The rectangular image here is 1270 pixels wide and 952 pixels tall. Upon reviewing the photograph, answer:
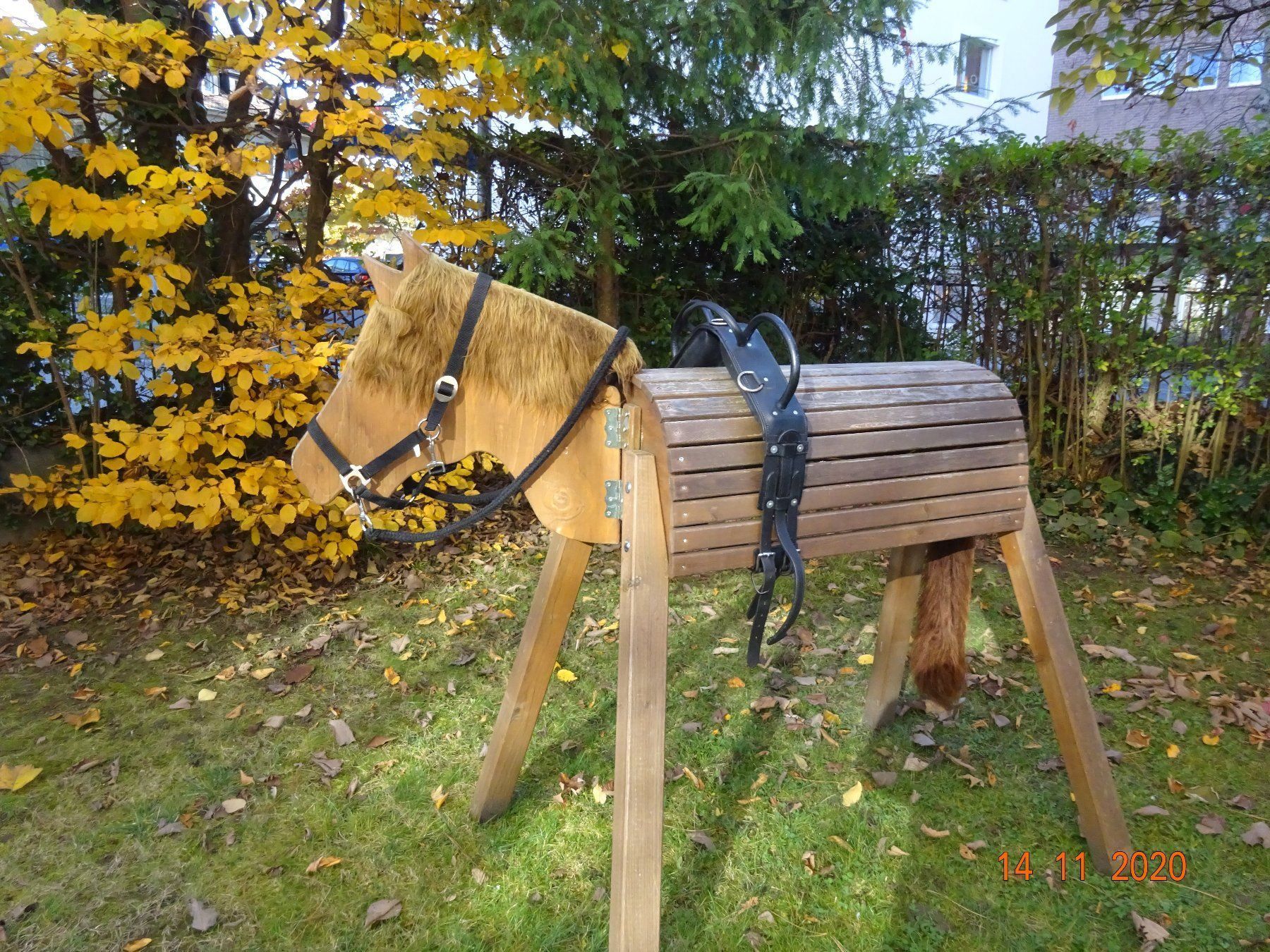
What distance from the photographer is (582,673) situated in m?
3.80

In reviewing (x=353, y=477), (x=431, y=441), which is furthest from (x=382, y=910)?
(x=431, y=441)

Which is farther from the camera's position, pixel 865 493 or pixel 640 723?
pixel 865 493

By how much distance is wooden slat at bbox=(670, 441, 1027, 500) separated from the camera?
1778 mm

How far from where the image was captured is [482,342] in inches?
73.0

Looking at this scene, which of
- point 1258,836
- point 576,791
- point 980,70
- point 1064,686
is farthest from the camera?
point 980,70

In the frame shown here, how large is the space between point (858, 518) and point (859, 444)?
0.67ft

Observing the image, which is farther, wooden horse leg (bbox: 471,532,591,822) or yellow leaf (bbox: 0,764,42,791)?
yellow leaf (bbox: 0,764,42,791)

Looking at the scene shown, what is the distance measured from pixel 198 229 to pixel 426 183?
1.37 meters

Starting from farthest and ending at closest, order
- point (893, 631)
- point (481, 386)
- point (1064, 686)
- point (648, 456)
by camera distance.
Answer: point (893, 631)
point (1064, 686)
point (481, 386)
point (648, 456)

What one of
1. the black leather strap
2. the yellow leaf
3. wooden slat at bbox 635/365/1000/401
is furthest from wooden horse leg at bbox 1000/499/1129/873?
the yellow leaf

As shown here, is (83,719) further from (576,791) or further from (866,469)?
(866,469)

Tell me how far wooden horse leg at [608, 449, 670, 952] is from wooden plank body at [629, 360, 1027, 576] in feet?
0.18

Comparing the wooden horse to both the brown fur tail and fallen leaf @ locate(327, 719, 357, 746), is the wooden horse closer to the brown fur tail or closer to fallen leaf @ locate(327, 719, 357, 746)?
the brown fur tail

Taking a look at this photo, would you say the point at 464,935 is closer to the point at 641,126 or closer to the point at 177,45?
the point at 177,45
